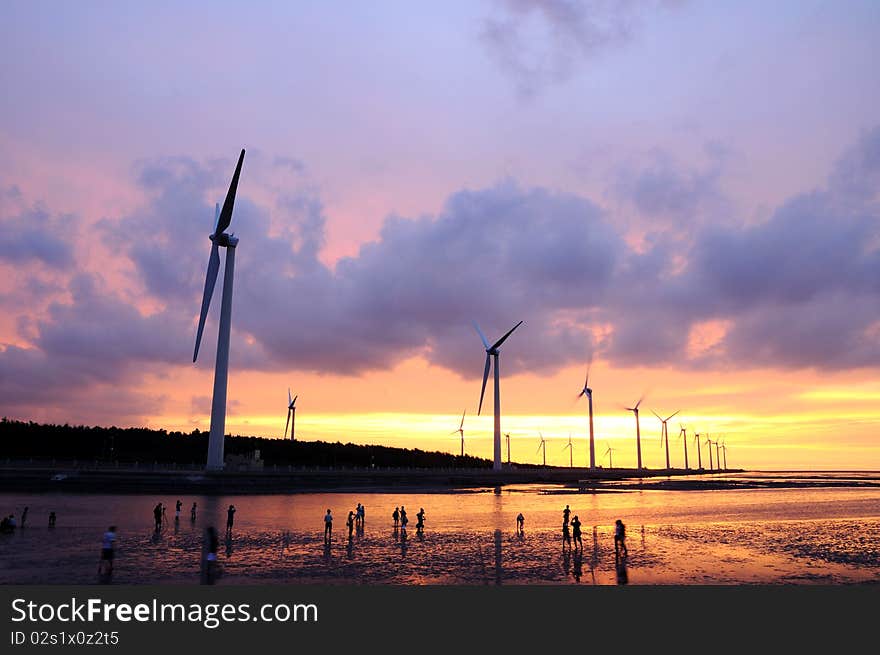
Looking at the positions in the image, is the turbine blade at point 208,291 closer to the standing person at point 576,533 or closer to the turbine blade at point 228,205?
the turbine blade at point 228,205

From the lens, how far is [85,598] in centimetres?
1598

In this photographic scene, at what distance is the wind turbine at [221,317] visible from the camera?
285 ft

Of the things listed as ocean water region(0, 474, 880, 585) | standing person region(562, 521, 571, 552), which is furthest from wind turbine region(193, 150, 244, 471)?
standing person region(562, 521, 571, 552)

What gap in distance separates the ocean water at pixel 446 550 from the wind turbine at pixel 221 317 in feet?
119

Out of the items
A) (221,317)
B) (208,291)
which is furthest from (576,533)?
(221,317)

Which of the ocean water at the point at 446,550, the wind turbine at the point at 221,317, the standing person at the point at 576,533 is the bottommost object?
the ocean water at the point at 446,550

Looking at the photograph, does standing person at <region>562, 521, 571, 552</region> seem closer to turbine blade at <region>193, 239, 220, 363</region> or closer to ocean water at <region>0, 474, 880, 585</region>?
ocean water at <region>0, 474, 880, 585</region>

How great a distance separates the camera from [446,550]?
101ft

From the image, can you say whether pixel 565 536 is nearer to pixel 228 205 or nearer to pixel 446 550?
pixel 446 550

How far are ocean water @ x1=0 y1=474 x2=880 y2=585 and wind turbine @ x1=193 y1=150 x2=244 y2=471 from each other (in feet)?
119

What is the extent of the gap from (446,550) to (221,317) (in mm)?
75285

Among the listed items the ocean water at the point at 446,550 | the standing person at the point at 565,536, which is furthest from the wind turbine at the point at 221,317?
the standing person at the point at 565,536

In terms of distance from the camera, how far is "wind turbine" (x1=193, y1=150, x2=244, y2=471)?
285 feet

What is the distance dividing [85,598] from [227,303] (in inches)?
3344
